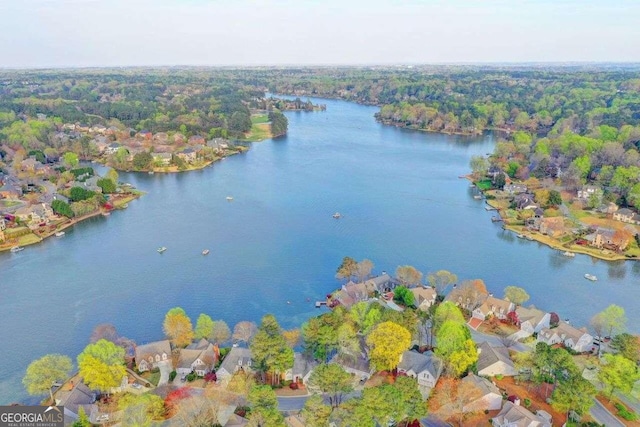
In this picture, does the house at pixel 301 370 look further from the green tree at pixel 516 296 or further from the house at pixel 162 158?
the house at pixel 162 158

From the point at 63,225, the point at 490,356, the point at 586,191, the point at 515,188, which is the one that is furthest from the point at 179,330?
the point at 586,191

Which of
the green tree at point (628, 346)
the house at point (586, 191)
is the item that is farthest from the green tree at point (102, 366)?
the house at point (586, 191)

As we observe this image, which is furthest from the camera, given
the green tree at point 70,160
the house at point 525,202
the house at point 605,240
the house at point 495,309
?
the green tree at point 70,160

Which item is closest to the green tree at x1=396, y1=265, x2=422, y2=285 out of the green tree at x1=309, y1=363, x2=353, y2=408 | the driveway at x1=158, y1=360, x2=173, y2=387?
the green tree at x1=309, y1=363, x2=353, y2=408

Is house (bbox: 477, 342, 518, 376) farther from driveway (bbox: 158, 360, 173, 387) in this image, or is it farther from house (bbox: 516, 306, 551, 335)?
driveway (bbox: 158, 360, 173, 387)

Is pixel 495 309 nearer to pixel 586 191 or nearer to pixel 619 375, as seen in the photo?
pixel 619 375

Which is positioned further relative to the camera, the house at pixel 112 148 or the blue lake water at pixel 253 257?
the house at pixel 112 148

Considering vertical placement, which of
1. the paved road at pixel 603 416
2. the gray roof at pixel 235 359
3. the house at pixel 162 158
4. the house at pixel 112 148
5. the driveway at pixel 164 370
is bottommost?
the driveway at pixel 164 370
